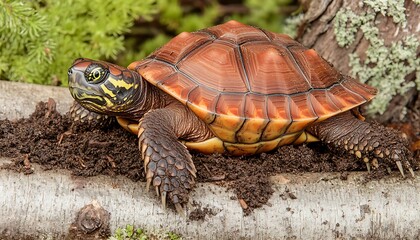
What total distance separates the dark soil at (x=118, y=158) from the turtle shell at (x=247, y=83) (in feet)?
0.50

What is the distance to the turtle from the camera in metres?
2.92

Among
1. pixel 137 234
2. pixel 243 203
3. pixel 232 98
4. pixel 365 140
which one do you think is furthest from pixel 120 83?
pixel 365 140

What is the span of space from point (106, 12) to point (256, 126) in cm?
202

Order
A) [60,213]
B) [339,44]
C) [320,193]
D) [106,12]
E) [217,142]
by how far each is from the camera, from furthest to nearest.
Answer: [106,12]
[339,44]
[217,142]
[320,193]
[60,213]

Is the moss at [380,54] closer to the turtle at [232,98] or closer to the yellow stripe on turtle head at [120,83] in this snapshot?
the turtle at [232,98]

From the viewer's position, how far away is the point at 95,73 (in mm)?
2852

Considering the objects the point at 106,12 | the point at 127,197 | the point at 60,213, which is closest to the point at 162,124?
the point at 127,197

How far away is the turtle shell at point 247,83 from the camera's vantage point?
2.95 m

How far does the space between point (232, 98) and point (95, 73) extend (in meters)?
0.73

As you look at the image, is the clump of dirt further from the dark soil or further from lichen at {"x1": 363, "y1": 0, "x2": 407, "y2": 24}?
lichen at {"x1": 363, "y1": 0, "x2": 407, "y2": 24}

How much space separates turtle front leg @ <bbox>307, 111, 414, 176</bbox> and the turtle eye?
4.02ft

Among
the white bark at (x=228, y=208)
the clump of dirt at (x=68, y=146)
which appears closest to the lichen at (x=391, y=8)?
the white bark at (x=228, y=208)

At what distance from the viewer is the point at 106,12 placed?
4418mm

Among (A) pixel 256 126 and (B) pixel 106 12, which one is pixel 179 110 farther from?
(B) pixel 106 12
